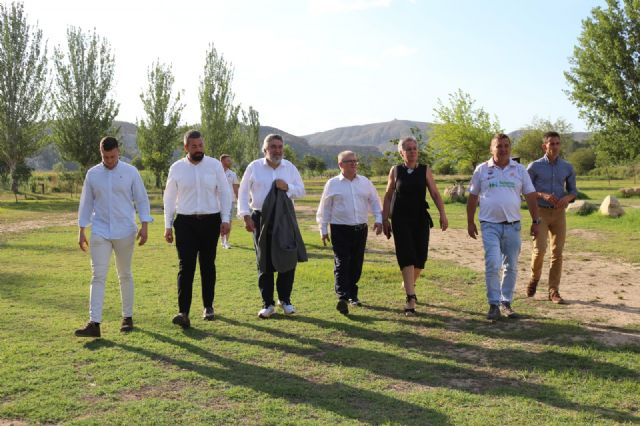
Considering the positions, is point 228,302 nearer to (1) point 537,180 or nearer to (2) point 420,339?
(2) point 420,339

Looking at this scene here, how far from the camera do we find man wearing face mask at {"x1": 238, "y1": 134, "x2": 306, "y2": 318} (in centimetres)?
646

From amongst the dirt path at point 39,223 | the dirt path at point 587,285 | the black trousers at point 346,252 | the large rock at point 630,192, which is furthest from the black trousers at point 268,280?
the large rock at point 630,192

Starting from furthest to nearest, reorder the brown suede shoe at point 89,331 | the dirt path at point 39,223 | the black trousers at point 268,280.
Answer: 1. the dirt path at point 39,223
2. the black trousers at point 268,280
3. the brown suede shoe at point 89,331

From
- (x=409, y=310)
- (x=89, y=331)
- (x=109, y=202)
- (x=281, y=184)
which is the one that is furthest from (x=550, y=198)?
(x=89, y=331)

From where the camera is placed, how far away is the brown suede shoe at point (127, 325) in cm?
589

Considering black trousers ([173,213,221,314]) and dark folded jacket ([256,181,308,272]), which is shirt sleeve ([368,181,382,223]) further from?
black trousers ([173,213,221,314])

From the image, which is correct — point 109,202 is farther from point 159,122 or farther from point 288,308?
point 159,122

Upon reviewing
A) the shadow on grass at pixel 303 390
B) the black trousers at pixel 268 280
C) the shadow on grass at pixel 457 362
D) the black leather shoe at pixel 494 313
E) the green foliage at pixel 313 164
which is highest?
the green foliage at pixel 313 164

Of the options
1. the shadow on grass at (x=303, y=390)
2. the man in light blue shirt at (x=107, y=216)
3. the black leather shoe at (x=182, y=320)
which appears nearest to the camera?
the shadow on grass at (x=303, y=390)

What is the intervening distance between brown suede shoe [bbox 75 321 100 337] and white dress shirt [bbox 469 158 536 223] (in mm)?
4127

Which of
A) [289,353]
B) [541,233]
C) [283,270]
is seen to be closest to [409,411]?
[289,353]

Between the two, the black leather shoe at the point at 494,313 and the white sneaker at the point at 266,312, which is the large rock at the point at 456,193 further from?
the white sneaker at the point at 266,312

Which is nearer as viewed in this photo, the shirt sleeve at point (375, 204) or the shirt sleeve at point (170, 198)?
the shirt sleeve at point (170, 198)

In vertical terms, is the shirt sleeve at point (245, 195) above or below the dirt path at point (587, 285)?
above
